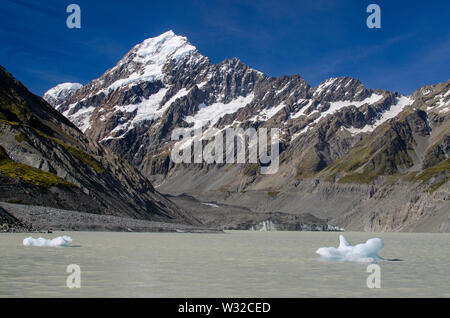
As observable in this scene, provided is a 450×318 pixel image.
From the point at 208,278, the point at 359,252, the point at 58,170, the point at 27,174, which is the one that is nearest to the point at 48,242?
the point at 208,278

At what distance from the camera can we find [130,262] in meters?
39.5

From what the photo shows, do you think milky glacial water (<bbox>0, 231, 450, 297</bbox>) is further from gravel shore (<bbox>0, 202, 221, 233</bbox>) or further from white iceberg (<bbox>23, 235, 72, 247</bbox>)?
gravel shore (<bbox>0, 202, 221, 233</bbox>)

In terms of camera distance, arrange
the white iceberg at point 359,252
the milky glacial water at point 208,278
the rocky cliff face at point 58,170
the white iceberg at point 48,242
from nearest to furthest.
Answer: the milky glacial water at point 208,278
the white iceberg at point 359,252
the white iceberg at point 48,242
the rocky cliff face at point 58,170

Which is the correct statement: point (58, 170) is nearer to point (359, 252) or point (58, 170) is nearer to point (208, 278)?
point (359, 252)

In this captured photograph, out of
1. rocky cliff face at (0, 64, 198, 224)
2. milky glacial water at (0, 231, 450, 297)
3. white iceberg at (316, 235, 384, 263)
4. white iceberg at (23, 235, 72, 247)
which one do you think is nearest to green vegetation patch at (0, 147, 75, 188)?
rocky cliff face at (0, 64, 198, 224)

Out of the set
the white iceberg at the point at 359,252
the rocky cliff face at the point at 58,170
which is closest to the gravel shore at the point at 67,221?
the rocky cliff face at the point at 58,170

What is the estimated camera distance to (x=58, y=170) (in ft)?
416

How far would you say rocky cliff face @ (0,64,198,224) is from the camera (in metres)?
111

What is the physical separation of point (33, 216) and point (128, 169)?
77981mm

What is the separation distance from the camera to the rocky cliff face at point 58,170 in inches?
4382

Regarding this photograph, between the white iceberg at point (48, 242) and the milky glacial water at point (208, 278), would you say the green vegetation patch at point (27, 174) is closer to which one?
the white iceberg at point (48, 242)
